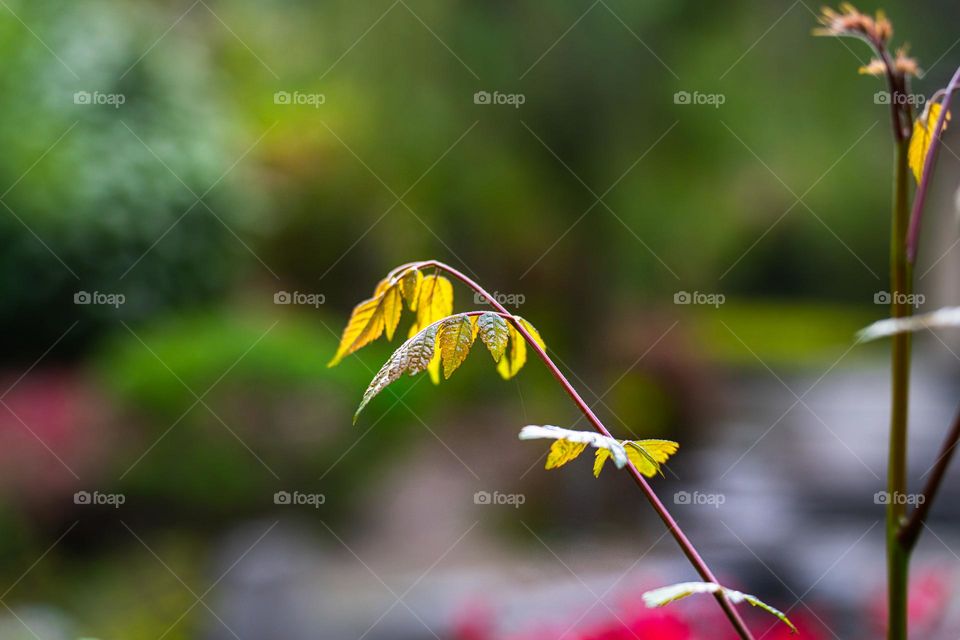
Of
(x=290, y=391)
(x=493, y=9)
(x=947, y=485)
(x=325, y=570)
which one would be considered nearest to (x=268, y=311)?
(x=290, y=391)

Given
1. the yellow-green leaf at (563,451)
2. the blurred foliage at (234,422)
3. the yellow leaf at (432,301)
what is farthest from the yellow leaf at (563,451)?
the blurred foliage at (234,422)

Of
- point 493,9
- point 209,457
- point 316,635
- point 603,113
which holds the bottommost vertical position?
point 316,635

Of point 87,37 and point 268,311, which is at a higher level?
point 87,37

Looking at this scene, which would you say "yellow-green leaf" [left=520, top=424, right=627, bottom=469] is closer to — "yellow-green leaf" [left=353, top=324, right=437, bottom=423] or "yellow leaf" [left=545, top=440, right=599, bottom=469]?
"yellow leaf" [left=545, top=440, right=599, bottom=469]

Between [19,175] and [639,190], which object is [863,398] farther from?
[19,175]

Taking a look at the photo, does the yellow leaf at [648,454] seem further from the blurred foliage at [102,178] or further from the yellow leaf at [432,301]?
the blurred foliage at [102,178]

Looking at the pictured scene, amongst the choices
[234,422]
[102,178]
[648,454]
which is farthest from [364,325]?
[102,178]

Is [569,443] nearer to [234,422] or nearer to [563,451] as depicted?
[563,451]
